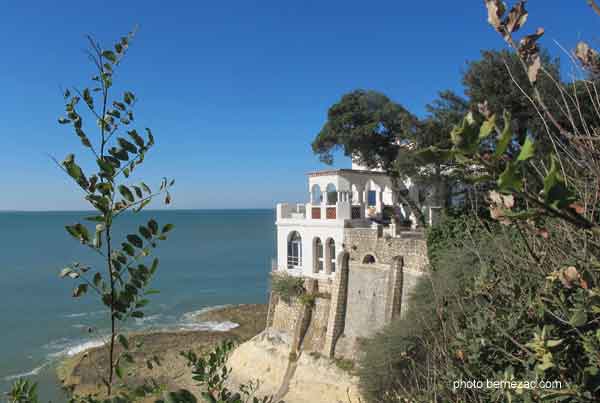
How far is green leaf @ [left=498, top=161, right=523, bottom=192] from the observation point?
1.01 meters

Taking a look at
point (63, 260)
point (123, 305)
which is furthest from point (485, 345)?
point (63, 260)

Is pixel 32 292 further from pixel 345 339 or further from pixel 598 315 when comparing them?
pixel 598 315

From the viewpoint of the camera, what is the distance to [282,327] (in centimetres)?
2092

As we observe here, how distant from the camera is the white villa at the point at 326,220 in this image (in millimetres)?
19422

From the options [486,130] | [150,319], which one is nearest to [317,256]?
[486,130]

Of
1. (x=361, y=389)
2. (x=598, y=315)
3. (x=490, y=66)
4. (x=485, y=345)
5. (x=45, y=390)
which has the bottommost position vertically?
(x=45, y=390)

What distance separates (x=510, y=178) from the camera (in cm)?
103

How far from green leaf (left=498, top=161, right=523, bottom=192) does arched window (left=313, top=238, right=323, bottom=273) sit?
767 inches

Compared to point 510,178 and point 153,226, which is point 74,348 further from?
point 510,178

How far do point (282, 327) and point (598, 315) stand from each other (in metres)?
19.1

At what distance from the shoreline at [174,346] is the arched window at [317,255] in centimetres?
677

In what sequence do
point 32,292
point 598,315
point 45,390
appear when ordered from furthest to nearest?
point 32,292
point 45,390
point 598,315

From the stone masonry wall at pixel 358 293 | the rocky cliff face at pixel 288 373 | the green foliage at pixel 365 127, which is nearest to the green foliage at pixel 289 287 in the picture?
the stone masonry wall at pixel 358 293

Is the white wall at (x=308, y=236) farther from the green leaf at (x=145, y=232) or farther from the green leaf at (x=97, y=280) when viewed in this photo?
the green leaf at (x=97, y=280)
